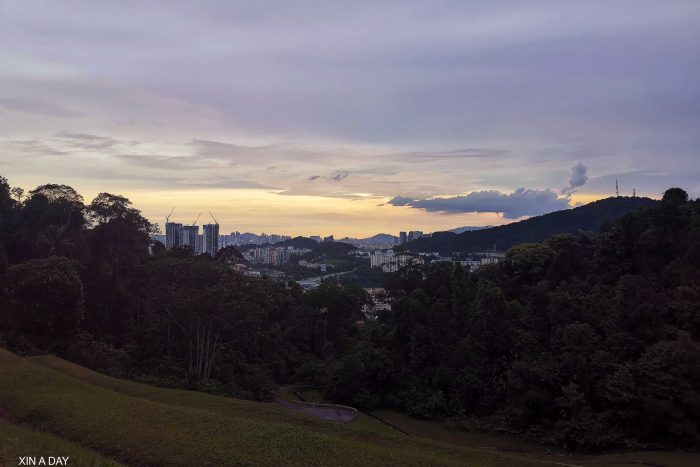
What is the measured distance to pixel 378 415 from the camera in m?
23.7

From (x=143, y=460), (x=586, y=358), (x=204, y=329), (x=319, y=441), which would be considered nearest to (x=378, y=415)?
(x=204, y=329)

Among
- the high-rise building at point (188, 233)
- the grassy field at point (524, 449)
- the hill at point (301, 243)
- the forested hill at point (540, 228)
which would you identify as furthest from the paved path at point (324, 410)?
the hill at point (301, 243)

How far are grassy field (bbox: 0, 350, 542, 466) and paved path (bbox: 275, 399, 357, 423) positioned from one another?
8436 millimetres

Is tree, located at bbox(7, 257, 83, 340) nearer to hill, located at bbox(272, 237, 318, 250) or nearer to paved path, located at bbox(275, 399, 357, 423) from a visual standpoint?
paved path, located at bbox(275, 399, 357, 423)

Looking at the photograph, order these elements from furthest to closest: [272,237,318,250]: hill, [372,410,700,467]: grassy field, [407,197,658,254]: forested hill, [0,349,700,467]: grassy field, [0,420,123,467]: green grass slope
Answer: [272,237,318,250]: hill → [407,197,658,254]: forested hill → [372,410,700,467]: grassy field → [0,349,700,467]: grassy field → [0,420,123,467]: green grass slope

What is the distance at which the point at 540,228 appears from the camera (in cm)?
6800

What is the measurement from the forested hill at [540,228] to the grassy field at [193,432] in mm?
39495

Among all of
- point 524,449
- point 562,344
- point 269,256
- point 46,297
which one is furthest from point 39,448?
point 269,256

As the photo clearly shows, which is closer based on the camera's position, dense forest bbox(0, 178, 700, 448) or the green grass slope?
the green grass slope

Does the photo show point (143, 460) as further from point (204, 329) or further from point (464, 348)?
point (464, 348)

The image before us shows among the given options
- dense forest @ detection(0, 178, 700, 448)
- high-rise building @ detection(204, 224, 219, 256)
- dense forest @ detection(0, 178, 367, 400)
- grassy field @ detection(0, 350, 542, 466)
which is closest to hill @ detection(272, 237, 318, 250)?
high-rise building @ detection(204, 224, 219, 256)

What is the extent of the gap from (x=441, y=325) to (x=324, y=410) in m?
6.64

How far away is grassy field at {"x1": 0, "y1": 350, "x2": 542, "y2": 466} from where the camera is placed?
357 inches

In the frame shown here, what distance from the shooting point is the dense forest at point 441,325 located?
50.8 feet
